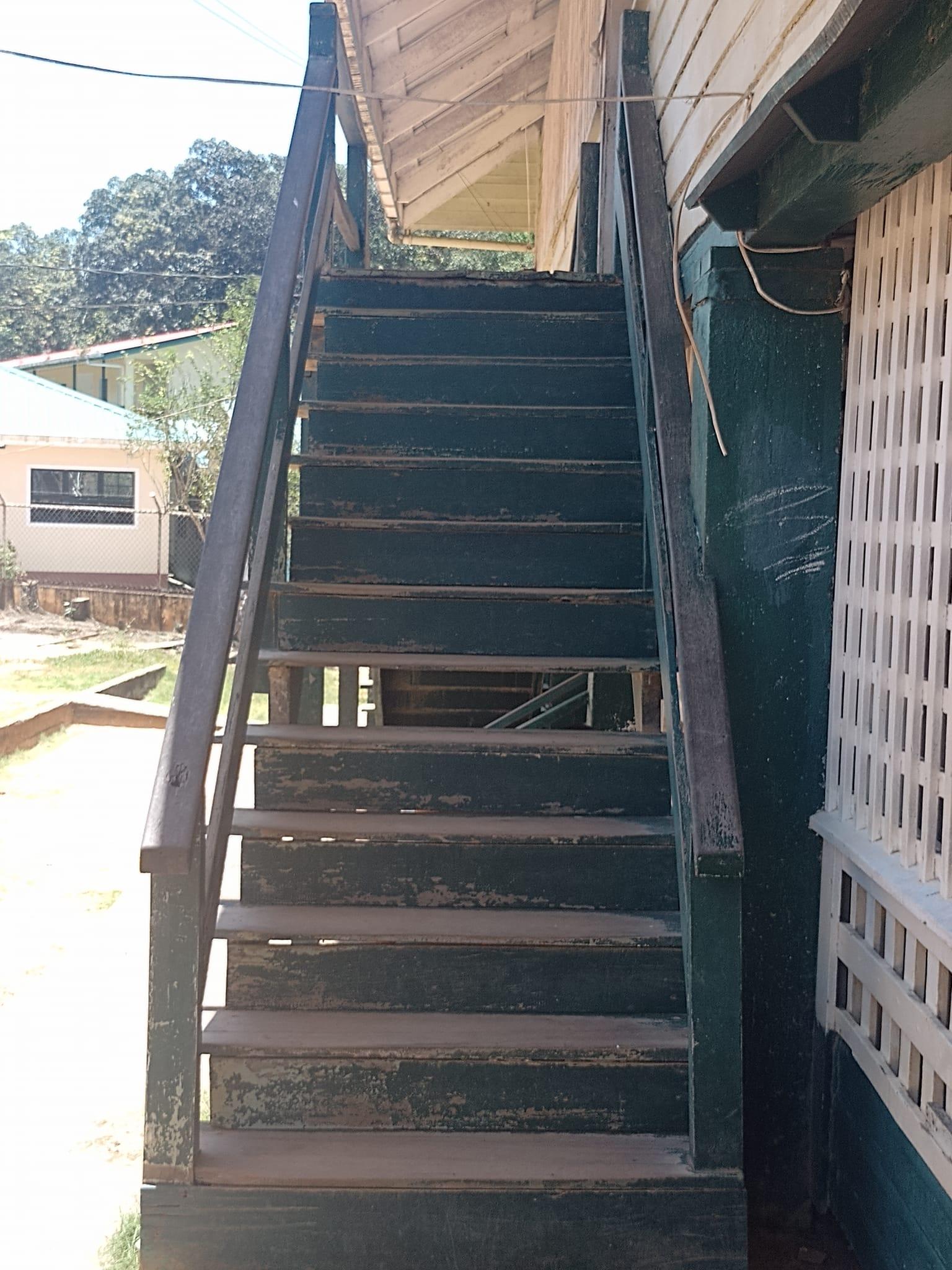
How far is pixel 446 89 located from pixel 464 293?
12.1ft

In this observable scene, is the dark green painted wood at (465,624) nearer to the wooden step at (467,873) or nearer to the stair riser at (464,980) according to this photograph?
the wooden step at (467,873)

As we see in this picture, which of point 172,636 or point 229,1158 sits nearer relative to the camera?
point 229,1158

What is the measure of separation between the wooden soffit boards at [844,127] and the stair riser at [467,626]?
1.23 m

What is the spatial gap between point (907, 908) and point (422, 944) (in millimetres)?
1073

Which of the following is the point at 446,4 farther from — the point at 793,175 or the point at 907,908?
the point at 907,908

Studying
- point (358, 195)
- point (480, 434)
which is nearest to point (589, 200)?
point (358, 195)

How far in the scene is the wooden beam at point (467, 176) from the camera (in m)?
9.91

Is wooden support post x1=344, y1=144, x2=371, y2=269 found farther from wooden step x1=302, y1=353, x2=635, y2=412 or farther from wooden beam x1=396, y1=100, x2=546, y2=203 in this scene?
wooden step x1=302, y1=353, x2=635, y2=412

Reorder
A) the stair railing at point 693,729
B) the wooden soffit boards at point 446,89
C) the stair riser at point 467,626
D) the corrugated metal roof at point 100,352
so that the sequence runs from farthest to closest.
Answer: the corrugated metal roof at point 100,352, the wooden soffit boards at point 446,89, the stair riser at point 467,626, the stair railing at point 693,729

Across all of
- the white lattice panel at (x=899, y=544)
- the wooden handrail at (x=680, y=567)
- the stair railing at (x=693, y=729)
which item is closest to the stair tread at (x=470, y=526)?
the stair railing at (x=693, y=729)

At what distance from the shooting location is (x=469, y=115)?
8227mm

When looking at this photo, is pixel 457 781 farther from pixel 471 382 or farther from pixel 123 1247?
pixel 471 382

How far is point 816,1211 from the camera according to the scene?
2879mm

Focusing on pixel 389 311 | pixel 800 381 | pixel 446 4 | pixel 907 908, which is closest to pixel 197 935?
pixel 907 908
